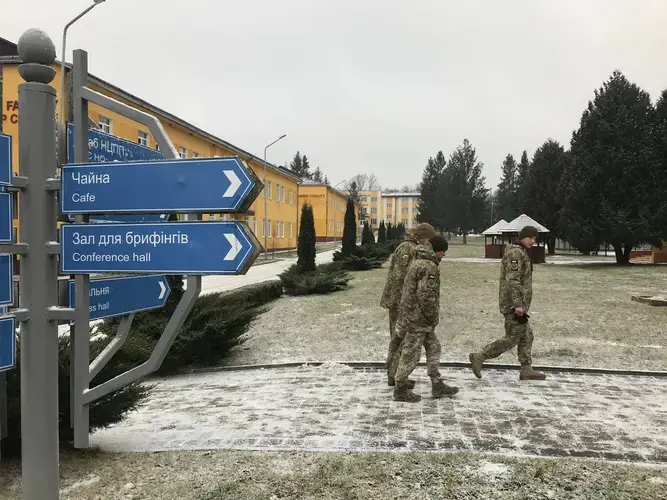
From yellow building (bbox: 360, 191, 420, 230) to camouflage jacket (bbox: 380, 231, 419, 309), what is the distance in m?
115

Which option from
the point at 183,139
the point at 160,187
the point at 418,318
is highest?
the point at 183,139

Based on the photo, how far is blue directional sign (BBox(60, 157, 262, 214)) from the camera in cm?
231

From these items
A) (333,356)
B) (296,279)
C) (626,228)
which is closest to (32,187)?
(333,356)

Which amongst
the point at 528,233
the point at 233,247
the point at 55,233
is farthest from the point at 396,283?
the point at 55,233

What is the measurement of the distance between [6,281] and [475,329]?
303 inches

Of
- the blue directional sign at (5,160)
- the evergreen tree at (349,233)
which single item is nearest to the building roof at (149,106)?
the evergreen tree at (349,233)

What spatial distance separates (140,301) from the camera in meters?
3.26

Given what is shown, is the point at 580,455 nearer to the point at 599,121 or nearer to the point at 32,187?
the point at 32,187

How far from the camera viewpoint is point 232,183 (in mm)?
2318

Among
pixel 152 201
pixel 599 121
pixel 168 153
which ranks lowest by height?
pixel 152 201

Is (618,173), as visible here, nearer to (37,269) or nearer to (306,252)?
(306,252)

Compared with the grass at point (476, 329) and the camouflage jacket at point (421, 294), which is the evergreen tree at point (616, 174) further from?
the camouflage jacket at point (421, 294)

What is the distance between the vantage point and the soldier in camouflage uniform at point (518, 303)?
19.2 feet

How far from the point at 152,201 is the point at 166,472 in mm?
2005
